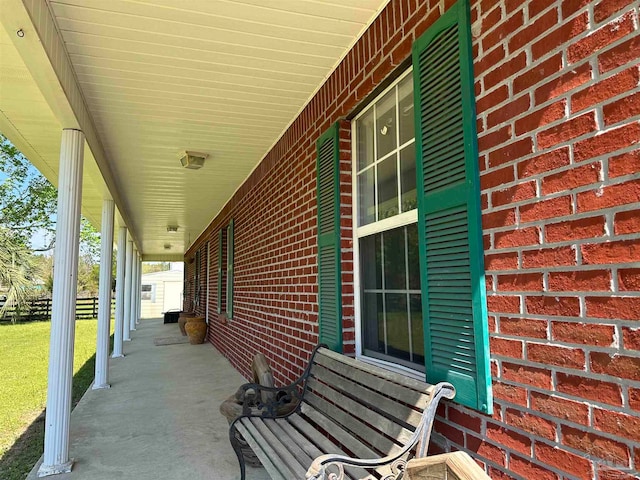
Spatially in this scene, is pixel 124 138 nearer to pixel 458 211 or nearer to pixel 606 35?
pixel 458 211

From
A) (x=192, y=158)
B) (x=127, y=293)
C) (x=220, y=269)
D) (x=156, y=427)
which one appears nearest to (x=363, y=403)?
(x=156, y=427)

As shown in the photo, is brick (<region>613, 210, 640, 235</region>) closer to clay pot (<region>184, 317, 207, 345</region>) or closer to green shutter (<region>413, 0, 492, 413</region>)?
green shutter (<region>413, 0, 492, 413</region>)

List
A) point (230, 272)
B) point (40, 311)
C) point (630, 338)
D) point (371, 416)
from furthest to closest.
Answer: point (40, 311), point (230, 272), point (371, 416), point (630, 338)

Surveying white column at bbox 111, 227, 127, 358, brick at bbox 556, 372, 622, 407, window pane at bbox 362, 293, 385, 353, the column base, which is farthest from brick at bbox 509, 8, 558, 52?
white column at bbox 111, 227, 127, 358

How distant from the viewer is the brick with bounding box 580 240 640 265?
108cm

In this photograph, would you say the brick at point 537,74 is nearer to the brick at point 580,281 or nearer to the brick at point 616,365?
the brick at point 580,281

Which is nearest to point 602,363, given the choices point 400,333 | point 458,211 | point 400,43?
point 458,211

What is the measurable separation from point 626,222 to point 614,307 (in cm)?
22

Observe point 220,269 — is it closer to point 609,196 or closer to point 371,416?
point 371,416

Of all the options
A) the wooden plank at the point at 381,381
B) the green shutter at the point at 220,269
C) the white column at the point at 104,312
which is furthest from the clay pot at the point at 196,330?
the wooden plank at the point at 381,381

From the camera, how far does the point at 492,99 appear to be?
156 cm

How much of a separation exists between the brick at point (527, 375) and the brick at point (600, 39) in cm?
93

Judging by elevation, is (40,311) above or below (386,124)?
below

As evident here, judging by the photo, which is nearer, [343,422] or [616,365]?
[616,365]
